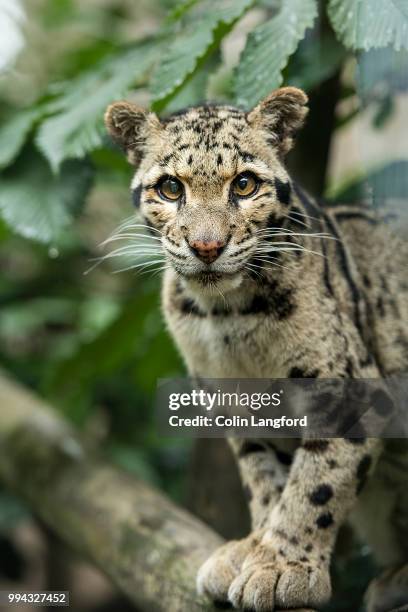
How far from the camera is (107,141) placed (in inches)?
113

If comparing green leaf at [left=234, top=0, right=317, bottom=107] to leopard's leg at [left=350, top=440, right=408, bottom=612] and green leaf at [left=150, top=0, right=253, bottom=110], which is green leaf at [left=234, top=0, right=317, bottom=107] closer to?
green leaf at [left=150, top=0, right=253, bottom=110]

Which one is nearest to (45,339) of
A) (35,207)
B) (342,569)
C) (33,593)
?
(35,207)

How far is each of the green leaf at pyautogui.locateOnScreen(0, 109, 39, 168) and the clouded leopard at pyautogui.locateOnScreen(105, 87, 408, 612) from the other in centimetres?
72

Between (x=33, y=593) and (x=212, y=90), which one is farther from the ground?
(x=212, y=90)

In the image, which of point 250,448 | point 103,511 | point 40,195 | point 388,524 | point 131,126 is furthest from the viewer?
point 103,511

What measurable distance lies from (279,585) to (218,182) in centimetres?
116

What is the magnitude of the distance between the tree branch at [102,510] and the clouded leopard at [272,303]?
10.5 inches

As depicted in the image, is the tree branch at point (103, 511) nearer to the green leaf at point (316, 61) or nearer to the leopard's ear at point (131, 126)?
the leopard's ear at point (131, 126)

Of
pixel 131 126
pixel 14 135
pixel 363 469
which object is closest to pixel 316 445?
pixel 363 469

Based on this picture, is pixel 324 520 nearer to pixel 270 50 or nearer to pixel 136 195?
pixel 136 195

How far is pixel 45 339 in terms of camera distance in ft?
16.8

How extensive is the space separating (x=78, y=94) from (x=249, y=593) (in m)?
1.97

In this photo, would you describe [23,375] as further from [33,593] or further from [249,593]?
[249,593]

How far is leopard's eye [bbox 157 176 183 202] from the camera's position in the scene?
7.23 ft
